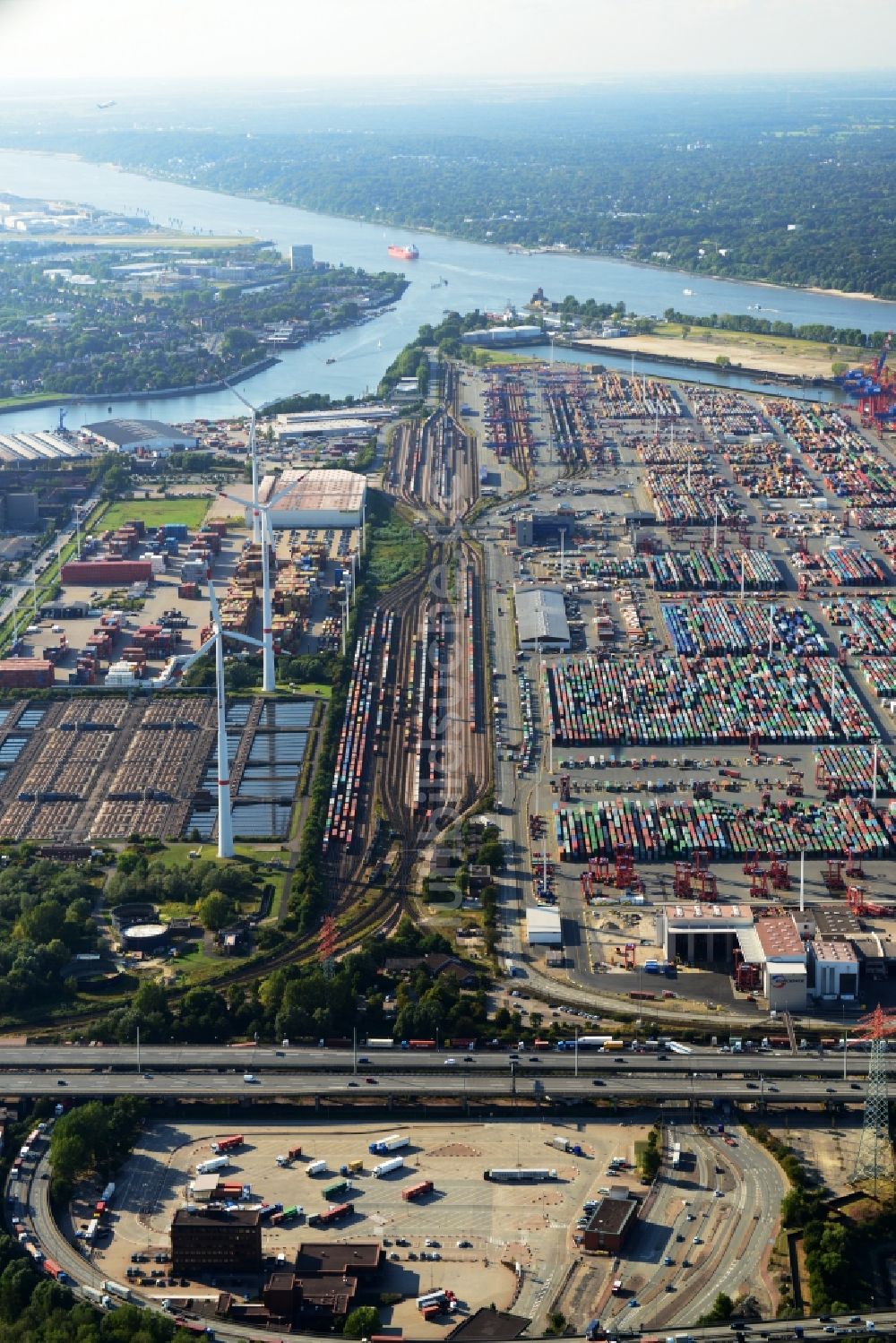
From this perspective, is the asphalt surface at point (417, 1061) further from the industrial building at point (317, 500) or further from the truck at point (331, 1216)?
the industrial building at point (317, 500)

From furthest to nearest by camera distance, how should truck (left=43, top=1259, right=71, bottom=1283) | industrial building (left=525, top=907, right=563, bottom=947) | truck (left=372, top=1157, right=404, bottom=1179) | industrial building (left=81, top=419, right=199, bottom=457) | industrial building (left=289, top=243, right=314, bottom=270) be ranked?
1. industrial building (left=289, top=243, right=314, bottom=270)
2. industrial building (left=81, top=419, right=199, bottom=457)
3. industrial building (left=525, top=907, right=563, bottom=947)
4. truck (left=372, top=1157, right=404, bottom=1179)
5. truck (left=43, top=1259, right=71, bottom=1283)

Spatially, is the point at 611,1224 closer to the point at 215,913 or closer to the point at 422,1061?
the point at 422,1061

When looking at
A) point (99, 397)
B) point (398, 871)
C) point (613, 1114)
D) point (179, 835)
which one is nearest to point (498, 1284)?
point (613, 1114)

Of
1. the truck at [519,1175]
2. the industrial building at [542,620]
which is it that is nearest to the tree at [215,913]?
the truck at [519,1175]

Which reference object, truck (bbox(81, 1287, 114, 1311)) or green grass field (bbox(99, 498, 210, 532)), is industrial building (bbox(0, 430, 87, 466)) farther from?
truck (bbox(81, 1287, 114, 1311))

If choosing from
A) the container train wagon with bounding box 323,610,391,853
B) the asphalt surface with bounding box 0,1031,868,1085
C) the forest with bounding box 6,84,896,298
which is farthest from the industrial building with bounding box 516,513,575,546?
the forest with bounding box 6,84,896,298

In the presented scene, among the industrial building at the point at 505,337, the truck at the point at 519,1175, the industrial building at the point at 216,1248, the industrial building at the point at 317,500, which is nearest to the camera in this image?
the industrial building at the point at 216,1248
